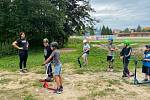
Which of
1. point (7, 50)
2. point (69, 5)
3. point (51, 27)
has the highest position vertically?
point (69, 5)

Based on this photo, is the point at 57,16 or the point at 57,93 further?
the point at 57,16

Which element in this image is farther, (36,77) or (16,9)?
(16,9)

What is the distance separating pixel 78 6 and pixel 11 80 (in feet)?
84.4

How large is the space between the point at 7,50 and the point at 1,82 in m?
16.6

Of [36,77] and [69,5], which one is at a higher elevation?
[69,5]

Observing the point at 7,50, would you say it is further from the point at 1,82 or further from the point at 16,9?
the point at 1,82

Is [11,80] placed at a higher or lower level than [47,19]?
lower

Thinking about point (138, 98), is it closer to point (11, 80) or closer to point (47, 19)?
point (11, 80)

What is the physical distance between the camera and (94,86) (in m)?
10.8

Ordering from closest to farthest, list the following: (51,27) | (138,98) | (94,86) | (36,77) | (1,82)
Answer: (138,98) → (94,86) → (1,82) → (36,77) → (51,27)

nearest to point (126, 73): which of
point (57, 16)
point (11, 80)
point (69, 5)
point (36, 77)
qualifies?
point (36, 77)

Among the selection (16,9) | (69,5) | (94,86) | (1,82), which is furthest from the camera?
(69,5)

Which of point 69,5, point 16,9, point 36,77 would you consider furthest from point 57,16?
point 36,77

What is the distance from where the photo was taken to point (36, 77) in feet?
41.5
